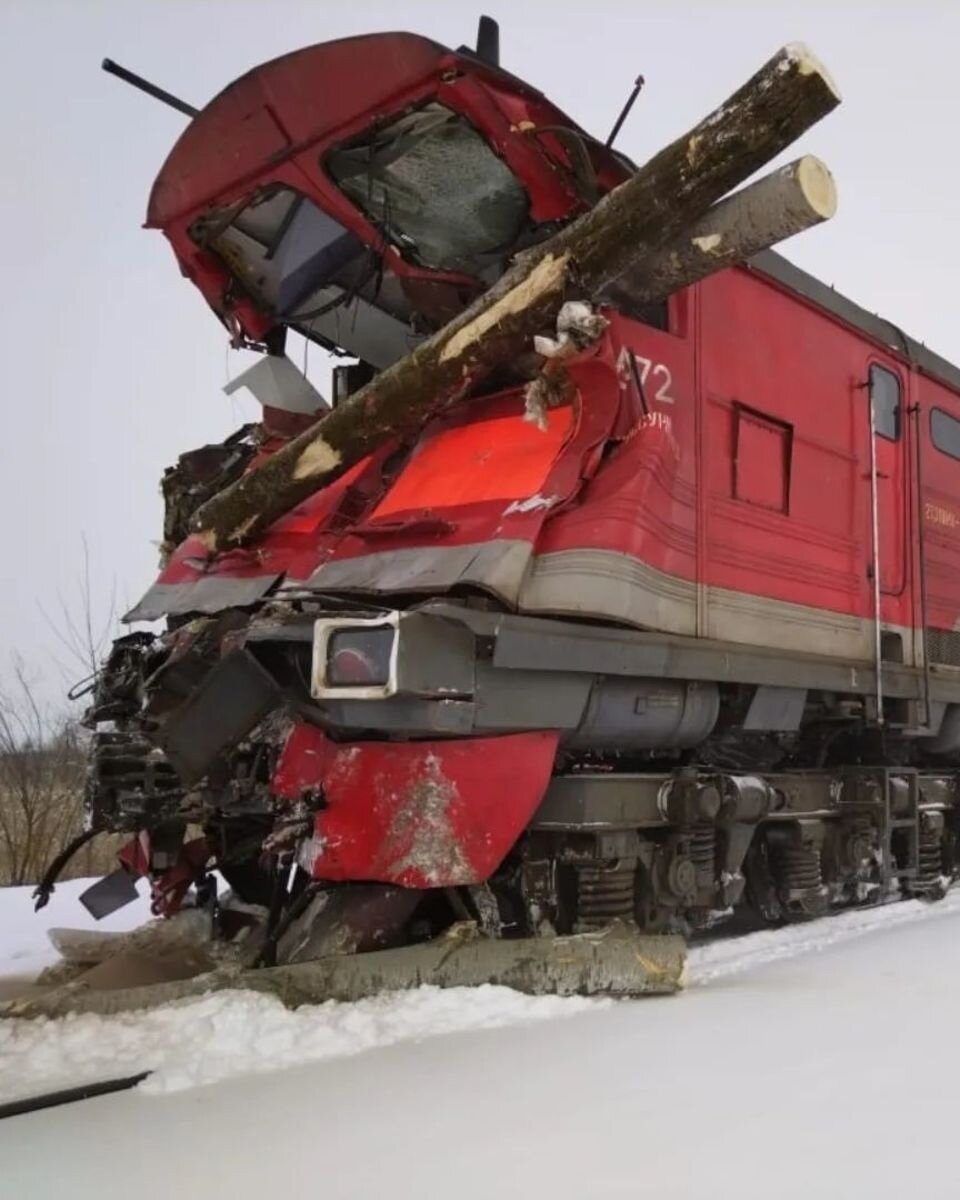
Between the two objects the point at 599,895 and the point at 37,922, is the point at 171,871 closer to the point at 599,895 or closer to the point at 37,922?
the point at 37,922

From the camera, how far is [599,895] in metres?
4.40

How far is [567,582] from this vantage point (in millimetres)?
4070

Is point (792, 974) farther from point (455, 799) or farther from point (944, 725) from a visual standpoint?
point (944, 725)

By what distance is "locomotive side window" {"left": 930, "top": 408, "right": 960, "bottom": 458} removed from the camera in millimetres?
7086

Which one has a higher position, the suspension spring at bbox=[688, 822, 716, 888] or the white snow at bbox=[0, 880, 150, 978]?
the suspension spring at bbox=[688, 822, 716, 888]

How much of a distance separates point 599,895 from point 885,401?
377 centimetres

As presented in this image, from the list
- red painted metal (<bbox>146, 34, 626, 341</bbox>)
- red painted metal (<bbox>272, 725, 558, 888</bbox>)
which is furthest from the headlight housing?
red painted metal (<bbox>146, 34, 626, 341</bbox>)

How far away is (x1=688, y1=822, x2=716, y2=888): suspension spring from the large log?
220cm

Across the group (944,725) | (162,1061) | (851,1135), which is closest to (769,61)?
(851,1135)

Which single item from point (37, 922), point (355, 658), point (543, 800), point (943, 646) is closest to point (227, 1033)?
point (355, 658)

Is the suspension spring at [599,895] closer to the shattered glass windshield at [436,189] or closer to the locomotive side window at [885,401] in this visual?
the shattered glass windshield at [436,189]

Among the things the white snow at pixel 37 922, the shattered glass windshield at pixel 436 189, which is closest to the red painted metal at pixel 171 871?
the white snow at pixel 37 922

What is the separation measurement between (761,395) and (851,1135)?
3709mm

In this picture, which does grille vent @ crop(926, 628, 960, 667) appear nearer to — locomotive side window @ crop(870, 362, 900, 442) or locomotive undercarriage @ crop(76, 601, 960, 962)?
locomotive undercarriage @ crop(76, 601, 960, 962)
